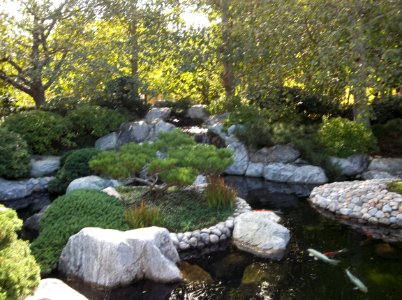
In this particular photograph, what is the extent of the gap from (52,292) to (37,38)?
16114mm

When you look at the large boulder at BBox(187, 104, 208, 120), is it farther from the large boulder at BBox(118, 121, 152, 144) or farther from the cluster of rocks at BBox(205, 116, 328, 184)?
the cluster of rocks at BBox(205, 116, 328, 184)

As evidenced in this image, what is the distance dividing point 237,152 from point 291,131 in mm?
2104

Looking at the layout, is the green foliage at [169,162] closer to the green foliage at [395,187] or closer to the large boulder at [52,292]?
the large boulder at [52,292]

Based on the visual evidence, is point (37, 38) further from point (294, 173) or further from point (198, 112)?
point (294, 173)

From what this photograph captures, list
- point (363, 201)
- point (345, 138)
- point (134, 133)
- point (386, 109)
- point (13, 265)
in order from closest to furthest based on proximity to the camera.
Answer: point (13, 265), point (363, 201), point (345, 138), point (134, 133), point (386, 109)

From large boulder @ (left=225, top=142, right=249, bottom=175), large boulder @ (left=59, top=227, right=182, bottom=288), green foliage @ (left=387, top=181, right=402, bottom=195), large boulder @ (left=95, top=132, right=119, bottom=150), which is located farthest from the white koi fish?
large boulder @ (left=95, top=132, right=119, bottom=150)

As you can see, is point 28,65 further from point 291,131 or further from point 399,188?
point 399,188

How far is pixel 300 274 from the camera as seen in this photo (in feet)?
24.8

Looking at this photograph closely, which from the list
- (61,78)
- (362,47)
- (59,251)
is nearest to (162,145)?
(59,251)

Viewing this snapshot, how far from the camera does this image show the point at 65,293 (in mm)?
5629

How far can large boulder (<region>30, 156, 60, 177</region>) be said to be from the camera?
14.6 metres

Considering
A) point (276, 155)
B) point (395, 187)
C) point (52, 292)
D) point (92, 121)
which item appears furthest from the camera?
point (92, 121)

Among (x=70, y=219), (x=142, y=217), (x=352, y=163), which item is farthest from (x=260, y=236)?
(x=352, y=163)

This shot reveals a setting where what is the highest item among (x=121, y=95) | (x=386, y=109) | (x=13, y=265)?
(x=121, y=95)
